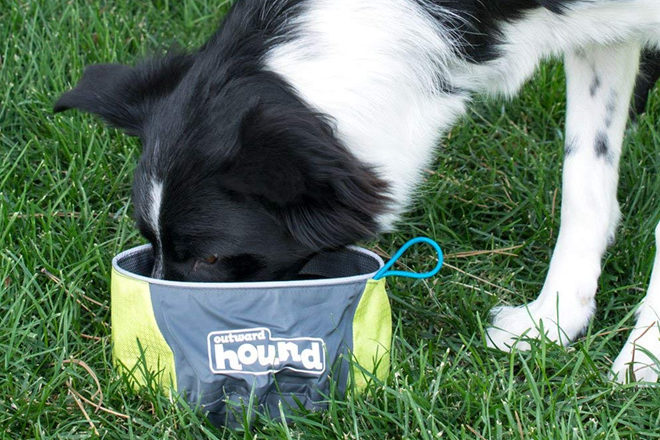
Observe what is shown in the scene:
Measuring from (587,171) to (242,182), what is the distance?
143cm

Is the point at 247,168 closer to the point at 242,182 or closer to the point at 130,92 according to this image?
the point at 242,182

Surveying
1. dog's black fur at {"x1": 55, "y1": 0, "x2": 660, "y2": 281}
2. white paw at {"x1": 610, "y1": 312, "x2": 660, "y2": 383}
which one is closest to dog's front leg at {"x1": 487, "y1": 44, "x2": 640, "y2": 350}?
white paw at {"x1": 610, "y1": 312, "x2": 660, "y2": 383}

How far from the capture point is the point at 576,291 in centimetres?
317

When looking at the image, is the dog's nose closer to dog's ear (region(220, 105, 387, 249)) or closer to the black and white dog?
the black and white dog

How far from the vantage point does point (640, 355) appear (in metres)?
2.84

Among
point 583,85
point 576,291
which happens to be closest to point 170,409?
point 576,291

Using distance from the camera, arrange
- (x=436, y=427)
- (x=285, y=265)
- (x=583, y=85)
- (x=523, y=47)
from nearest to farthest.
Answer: (x=436, y=427), (x=285, y=265), (x=523, y=47), (x=583, y=85)

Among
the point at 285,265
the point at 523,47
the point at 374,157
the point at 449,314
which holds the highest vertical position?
the point at 523,47

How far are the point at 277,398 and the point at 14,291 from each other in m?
1.12

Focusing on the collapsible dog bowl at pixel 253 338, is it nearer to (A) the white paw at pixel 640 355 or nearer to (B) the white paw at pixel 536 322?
(B) the white paw at pixel 536 322

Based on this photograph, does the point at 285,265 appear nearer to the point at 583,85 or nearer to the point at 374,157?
the point at 374,157

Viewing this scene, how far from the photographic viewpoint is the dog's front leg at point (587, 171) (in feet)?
10.5

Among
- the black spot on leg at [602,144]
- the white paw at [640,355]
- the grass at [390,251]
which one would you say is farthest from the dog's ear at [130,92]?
the white paw at [640,355]

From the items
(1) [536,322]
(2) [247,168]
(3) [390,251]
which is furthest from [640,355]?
(2) [247,168]
